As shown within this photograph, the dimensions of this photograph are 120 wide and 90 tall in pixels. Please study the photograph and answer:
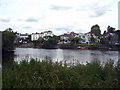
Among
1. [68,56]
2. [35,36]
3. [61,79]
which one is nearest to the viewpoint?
[61,79]

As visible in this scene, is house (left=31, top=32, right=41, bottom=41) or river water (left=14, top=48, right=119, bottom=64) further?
house (left=31, top=32, right=41, bottom=41)

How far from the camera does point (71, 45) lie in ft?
370

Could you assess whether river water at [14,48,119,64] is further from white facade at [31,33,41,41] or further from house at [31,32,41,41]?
house at [31,32,41,41]

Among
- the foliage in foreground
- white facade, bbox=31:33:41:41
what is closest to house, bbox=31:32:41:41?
white facade, bbox=31:33:41:41

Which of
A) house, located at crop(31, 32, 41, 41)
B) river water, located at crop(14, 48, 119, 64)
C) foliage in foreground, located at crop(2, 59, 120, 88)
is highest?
house, located at crop(31, 32, 41, 41)

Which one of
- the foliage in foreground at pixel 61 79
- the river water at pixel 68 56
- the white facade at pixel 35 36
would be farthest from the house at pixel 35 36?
the foliage in foreground at pixel 61 79

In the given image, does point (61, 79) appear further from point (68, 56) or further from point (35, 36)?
point (35, 36)

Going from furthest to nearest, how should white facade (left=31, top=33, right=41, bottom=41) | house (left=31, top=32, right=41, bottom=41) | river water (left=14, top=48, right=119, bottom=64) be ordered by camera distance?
house (left=31, top=32, right=41, bottom=41)
white facade (left=31, top=33, right=41, bottom=41)
river water (left=14, top=48, right=119, bottom=64)


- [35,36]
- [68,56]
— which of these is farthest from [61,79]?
[35,36]

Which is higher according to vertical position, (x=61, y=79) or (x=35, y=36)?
A: (x=35, y=36)

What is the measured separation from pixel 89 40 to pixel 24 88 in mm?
117285

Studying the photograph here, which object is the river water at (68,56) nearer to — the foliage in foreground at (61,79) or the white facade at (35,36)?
the foliage in foreground at (61,79)

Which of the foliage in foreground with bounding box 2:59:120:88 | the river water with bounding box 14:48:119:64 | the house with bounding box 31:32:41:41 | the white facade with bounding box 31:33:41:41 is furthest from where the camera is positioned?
the house with bounding box 31:32:41:41

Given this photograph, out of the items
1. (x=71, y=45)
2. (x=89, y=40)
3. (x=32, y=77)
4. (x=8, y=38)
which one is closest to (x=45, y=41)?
(x=71, y=45)
